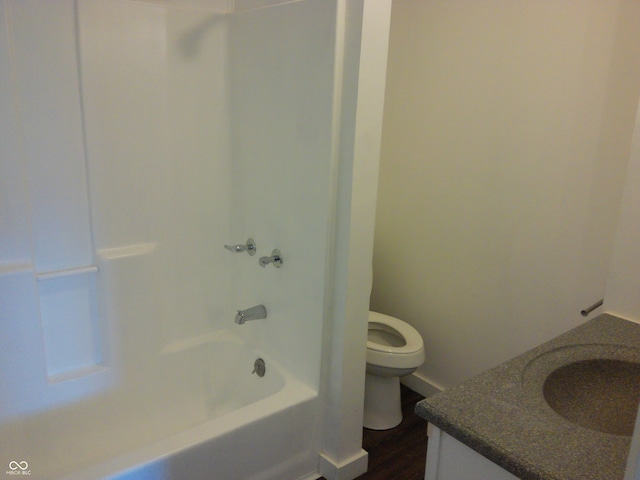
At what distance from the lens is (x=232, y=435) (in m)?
1.74

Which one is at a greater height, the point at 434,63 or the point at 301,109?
the point at 434,63

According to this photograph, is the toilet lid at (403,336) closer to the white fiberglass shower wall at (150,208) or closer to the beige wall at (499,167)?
the beige wall at (499,167)

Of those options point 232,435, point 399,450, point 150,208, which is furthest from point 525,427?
point 150,208

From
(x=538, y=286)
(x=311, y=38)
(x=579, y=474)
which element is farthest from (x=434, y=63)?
(x=579, y=474)

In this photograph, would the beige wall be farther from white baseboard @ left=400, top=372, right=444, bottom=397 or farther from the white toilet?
the white toilet

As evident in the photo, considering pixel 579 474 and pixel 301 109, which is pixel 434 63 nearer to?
pixel 301 109

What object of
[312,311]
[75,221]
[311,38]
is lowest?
[312,311]

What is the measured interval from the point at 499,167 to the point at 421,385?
4.00 ft

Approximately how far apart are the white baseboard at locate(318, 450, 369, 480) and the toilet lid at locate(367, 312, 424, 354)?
0.44m

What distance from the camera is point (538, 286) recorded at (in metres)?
2.12

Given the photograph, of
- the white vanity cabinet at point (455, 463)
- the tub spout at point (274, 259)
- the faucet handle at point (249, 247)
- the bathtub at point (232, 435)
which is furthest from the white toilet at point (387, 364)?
the white vanity cabinet at point (455, 463)

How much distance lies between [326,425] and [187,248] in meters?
0.99

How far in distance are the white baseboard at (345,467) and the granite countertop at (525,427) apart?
1024 millimetres

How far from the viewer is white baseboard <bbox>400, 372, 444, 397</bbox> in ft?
8.67
